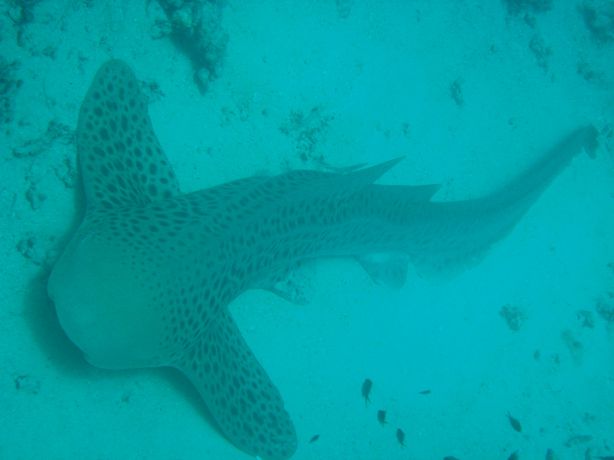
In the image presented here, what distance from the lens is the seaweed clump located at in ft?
18.8

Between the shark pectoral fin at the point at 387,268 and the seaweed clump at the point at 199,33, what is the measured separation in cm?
338

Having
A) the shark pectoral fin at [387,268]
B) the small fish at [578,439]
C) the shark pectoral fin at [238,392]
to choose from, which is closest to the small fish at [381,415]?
the shark pectoral fin at [238,392]

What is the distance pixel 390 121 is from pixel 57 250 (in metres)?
5.40

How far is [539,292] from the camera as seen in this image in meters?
8.89

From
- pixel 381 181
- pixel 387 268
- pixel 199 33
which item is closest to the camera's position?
pixel 199 33

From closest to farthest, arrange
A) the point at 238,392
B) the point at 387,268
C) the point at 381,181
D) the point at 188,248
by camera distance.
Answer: the point at 188,248
the point at 238,392
the point at 387,268
the point at 381,181

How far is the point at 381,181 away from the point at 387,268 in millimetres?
1417

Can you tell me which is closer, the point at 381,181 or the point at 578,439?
the point at 381,181

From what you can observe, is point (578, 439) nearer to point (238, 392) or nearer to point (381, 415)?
point (381, 415)

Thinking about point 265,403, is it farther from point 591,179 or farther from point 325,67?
point 591,179

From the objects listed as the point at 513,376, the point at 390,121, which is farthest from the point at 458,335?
the point at 390,121

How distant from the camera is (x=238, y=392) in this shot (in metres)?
5.13

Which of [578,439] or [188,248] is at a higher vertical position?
[188,248]

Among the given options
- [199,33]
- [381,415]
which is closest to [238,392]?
[381,415]
